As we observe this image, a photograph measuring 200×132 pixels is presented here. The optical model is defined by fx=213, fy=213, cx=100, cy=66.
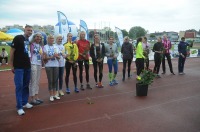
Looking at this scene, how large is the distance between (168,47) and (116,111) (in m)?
6.60

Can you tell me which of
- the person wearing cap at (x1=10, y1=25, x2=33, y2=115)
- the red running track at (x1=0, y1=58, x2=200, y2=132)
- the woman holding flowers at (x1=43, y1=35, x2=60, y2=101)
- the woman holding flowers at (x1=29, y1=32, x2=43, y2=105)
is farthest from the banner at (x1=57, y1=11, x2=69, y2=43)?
the person wearing cap at (x1=10, y1=25, x2=33, y2=115)

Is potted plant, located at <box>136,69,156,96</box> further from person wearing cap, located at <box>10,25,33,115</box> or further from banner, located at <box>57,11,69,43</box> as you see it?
banner, located at <box>57,11,69,43</box>

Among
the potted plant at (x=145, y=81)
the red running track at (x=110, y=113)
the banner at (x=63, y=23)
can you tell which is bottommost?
the red running track at (x=110, y=113)

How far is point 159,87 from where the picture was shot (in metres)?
8.09

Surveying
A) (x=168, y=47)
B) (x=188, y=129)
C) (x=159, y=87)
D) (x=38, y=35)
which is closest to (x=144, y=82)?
(x=159, y=87)

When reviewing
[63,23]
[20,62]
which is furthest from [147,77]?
[63,23]

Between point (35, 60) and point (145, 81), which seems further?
point (145, 81)

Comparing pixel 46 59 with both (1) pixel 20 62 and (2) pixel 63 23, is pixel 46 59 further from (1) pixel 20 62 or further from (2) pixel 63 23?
(2) pixel 63 23

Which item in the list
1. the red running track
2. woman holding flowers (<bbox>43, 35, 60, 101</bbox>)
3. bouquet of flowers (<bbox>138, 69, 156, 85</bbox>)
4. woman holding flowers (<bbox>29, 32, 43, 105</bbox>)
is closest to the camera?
the red running track

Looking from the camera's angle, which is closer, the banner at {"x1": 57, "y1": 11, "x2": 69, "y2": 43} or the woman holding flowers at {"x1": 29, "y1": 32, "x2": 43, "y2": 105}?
the woman holding flowers at {"x1": 29, "y1": 32, "x2": 43, "y2": 105}

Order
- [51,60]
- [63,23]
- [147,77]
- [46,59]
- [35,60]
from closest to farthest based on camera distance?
[35,60]
[46,59]
[51,60]
[147,77]
[63,23]

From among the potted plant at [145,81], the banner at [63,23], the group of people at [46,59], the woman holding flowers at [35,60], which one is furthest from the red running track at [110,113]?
the banner at [63,23]

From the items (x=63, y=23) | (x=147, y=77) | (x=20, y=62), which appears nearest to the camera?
(x=20, y=62)

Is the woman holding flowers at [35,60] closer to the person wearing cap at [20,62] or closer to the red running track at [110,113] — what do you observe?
the person wearing cap at [20,62]
